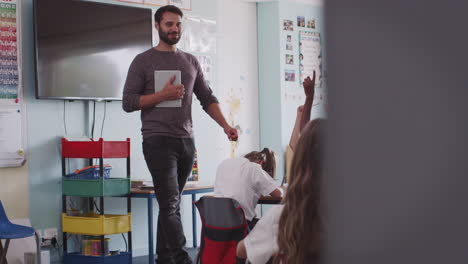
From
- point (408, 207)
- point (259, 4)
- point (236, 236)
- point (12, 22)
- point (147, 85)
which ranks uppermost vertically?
point (259, 4)

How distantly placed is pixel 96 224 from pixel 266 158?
1.33m

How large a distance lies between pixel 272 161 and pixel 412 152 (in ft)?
10.4

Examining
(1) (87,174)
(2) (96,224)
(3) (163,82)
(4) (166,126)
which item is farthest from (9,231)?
(3) (163,82)

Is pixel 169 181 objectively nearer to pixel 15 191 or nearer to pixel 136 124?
pixel 15 191

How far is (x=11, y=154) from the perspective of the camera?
408cm

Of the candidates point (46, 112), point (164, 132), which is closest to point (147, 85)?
point (164, 132)

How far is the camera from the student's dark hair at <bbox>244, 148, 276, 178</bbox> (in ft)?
10.6

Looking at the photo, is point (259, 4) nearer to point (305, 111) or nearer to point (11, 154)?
point (11, 154)

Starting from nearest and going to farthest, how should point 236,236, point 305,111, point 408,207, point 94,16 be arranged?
point 408,207 → point 305,111 → point 236,236 → point 94,16

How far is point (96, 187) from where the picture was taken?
13.1 ft

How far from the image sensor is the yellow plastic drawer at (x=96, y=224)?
3.97 metres

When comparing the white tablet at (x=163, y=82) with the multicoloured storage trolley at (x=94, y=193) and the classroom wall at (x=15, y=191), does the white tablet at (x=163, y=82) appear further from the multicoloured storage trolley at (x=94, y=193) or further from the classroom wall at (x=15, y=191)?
the classroom wall at (x=15, y=191)

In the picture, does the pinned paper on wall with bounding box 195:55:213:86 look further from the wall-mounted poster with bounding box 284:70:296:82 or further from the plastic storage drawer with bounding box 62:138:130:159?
the plastic storage drawer with bounding box 62:138:130:159

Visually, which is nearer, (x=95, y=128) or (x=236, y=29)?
(x=95, y=128)
